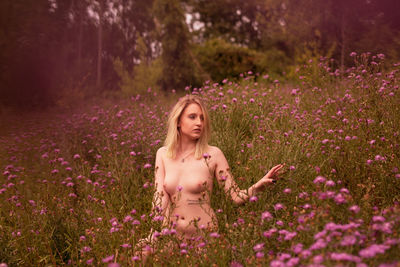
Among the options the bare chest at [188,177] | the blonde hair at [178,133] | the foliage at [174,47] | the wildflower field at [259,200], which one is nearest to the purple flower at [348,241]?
the wildflower field at [259,200]

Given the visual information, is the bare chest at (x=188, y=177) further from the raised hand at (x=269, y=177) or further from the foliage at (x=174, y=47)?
the foliage at (x=174, y=47)

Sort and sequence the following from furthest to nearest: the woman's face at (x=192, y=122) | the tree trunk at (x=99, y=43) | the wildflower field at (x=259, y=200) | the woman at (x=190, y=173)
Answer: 1. the tree trunk at (x=99, y=43)
2. the woman's face at (x=192, y=122)
3. the woman at (x=190, y=173)
4. the wildflower field at (x=259, y=200)

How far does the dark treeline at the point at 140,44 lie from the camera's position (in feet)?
26.9

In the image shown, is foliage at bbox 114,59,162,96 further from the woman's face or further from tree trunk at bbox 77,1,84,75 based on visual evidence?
the woman's face

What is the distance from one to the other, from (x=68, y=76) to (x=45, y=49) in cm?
177

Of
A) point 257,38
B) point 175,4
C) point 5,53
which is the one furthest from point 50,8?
point 257,38

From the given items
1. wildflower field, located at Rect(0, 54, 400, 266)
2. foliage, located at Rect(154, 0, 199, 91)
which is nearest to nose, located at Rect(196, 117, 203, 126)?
wildflower field, located at Rect(0, 54, 400, 266)

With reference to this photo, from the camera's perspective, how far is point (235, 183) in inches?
107

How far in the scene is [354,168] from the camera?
3.09 meters

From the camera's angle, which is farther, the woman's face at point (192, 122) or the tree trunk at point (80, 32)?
the tree trunk at point (80, 32)

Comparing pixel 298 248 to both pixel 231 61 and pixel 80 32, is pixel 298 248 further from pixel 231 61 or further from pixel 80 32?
pixel 231 61

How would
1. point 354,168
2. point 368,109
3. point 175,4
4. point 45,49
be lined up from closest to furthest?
1. point 354,168
2. point 368,109
3. point 45,49
4. point 175,4

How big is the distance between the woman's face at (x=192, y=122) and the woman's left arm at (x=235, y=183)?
23cm

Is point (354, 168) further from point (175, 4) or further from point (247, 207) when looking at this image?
point (175, 4)
